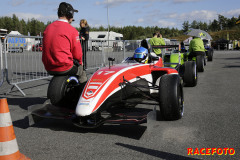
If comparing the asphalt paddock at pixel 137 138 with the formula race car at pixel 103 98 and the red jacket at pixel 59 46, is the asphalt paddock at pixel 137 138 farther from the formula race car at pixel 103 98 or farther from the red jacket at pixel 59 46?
the red jacket at pixel 59 46

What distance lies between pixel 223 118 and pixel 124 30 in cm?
8477

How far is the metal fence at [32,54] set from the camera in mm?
7263

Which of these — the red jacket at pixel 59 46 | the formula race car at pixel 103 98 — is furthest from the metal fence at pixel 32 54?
the formula race car at pixel 103 98

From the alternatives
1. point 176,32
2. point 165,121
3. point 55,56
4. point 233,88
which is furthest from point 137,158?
point 176,32

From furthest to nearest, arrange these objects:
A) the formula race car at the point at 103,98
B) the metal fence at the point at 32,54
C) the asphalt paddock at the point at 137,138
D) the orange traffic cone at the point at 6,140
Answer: the metal fence at the point at 32,54, the formula race car at the point at 103,98, the asphalt paddock at the point at 137,138, the orange traffic cone at the point at 6,140

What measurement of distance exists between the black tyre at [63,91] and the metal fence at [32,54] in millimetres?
2973

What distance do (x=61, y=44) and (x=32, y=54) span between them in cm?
518

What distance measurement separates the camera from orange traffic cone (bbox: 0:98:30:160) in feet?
9.40

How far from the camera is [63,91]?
4.36 m

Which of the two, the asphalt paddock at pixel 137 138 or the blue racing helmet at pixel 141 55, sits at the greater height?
the blue racing helmet at pixel 141 55

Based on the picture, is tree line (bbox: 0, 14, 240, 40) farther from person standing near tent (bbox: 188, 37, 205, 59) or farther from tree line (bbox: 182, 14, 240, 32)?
person standing near tent (bbox: 188, 37, 205, 59)

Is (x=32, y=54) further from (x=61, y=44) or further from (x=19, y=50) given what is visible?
(x=61, y=44)

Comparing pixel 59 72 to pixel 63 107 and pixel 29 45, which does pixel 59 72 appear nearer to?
pixel 63 107

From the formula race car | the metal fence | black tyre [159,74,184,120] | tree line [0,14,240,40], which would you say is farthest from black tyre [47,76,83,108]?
tree line [0,14,240,40]
